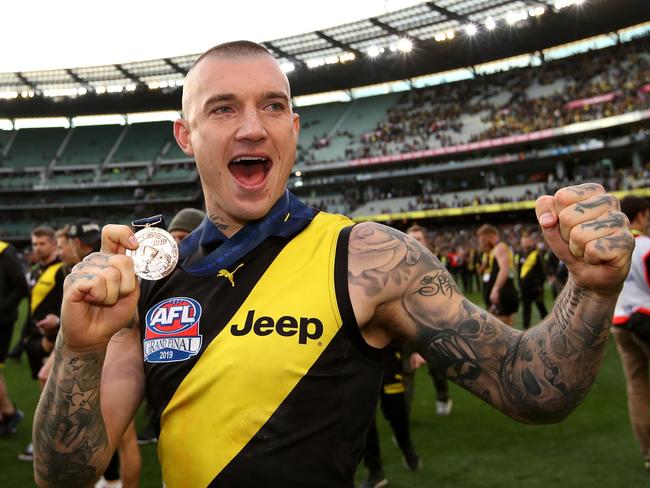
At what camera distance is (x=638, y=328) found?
4.68 metres

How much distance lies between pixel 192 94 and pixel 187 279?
586 millimetres

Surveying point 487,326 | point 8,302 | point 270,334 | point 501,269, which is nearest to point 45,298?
point 8,302

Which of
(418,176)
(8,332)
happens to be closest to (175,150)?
(418,176)

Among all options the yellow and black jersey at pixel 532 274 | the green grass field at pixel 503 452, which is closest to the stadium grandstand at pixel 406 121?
the yellow and black jersey at pixel 532 274

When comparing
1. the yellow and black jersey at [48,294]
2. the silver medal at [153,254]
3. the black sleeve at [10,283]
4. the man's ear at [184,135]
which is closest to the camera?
the silver medal at [153,254]

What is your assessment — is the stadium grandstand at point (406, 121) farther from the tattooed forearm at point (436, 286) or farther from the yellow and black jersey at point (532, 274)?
the tattooed forearm at point (436, 286)

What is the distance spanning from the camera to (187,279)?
5.93 ft

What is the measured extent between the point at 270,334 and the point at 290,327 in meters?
0.06

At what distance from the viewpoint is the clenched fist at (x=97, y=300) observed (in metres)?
1.44

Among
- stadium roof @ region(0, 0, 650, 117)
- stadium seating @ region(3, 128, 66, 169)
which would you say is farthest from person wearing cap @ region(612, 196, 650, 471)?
stadium seating @ region(3, 128, 66, 169)

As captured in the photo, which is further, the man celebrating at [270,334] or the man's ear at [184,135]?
the man's ear at [184,135]

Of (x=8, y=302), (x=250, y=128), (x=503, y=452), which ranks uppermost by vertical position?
(x=250, y=128)

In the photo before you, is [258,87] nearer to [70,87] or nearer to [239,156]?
[239,156]

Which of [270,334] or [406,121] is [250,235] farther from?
[406,121]
